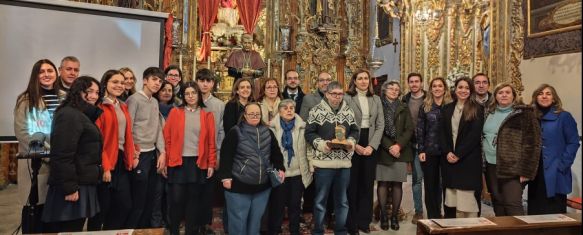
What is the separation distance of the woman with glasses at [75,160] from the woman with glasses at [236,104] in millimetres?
1155

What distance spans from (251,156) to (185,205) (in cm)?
84

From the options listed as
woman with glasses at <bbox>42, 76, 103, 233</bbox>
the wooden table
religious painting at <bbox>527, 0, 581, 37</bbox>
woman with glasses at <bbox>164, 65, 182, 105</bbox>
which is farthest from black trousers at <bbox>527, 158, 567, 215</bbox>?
woman with glasses at <bbox>42, 76, 103, 233</bbox>

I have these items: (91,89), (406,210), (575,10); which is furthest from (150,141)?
(575,10)

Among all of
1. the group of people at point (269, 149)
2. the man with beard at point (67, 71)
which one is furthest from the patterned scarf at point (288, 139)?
the man with beard at point (67, 71)

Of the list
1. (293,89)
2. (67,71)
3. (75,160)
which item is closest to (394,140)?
(293,89)

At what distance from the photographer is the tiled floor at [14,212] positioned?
418 cm

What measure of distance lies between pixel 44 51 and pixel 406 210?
170 inches

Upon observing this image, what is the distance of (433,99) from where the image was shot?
4.02 m

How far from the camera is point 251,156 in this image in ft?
10.4

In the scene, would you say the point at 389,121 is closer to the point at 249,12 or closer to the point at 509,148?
the point at 509,148

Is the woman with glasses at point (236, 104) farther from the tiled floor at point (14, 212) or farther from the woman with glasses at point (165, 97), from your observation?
the tiled floor at point (14, 212)

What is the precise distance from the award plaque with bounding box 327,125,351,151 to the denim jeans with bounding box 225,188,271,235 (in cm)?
62

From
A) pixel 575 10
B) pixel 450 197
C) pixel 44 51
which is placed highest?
pixel 575 10

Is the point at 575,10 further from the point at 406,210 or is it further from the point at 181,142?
the point at 181,142
